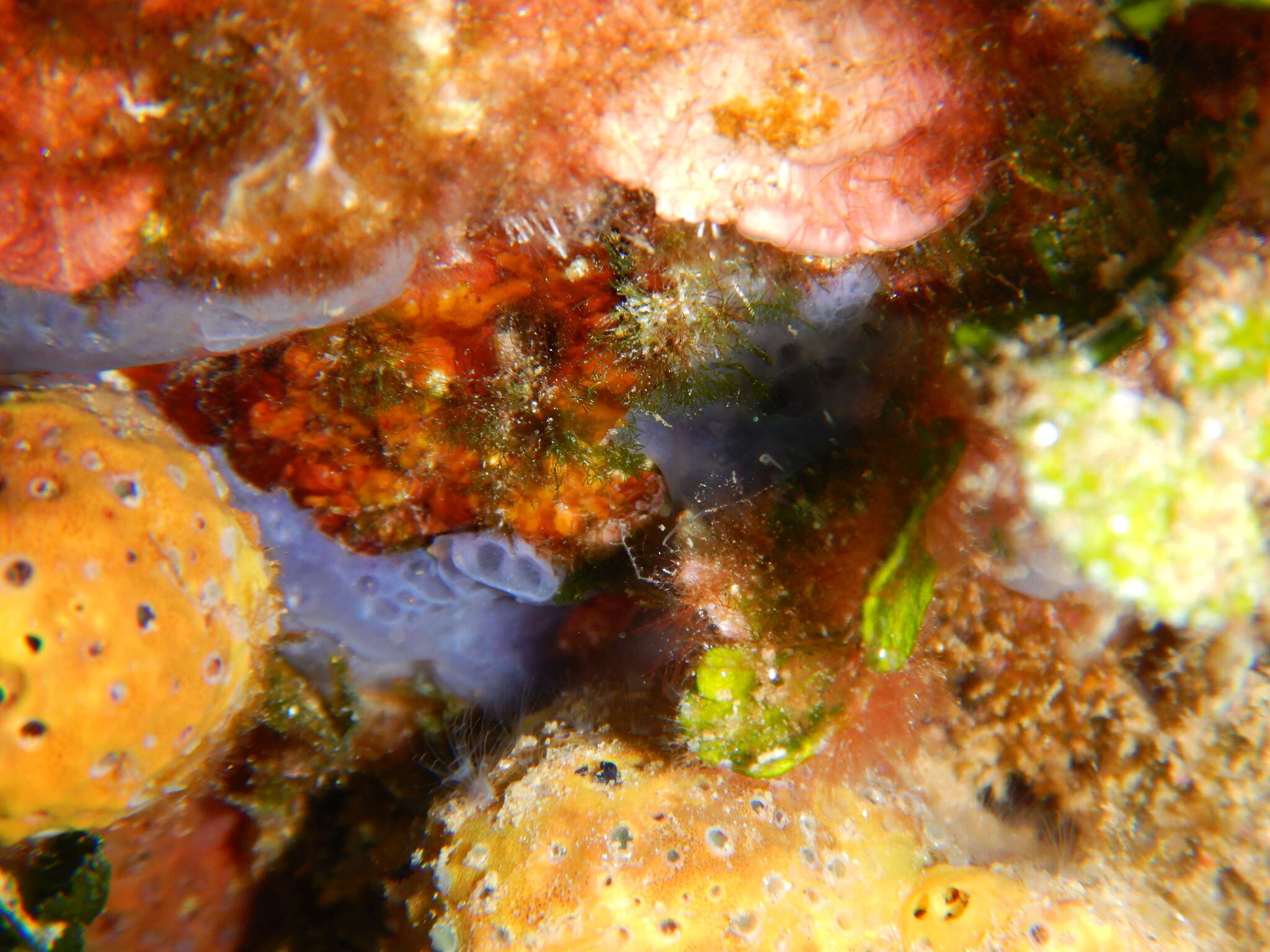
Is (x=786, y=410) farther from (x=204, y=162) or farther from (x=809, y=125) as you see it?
(x=204, y=162)

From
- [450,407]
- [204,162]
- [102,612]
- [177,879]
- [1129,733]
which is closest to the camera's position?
[204,162]

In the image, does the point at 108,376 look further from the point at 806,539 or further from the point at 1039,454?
→ the point at 1039,454

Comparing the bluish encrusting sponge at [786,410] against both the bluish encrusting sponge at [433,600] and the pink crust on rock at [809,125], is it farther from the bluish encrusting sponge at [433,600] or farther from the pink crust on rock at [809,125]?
the bluish encrusting sponge at [433,600]

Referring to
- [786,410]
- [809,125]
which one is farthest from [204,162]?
[786,410]

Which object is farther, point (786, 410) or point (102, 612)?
point (786, 410)

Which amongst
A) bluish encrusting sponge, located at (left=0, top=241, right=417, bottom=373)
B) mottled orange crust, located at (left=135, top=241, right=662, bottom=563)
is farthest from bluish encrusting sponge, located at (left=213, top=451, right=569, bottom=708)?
bluish encrusting sponge, located at (left=0, top=241, right=417, bottom=373)

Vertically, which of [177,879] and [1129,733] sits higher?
[1129,733]
